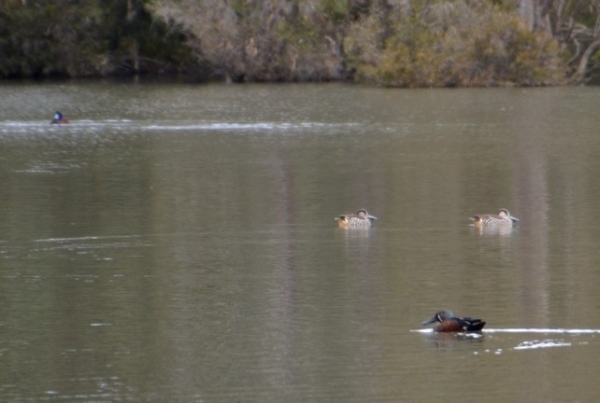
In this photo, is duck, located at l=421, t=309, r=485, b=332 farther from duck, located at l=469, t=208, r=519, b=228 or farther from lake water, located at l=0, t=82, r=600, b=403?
duck, located at l=469, t=208, r=519, b=228

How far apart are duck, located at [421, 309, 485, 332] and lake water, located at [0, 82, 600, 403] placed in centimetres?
10

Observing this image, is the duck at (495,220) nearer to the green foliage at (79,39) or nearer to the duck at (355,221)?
the duck at (355,221)

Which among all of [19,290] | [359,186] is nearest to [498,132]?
[359,186]

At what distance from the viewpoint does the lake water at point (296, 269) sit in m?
10.5

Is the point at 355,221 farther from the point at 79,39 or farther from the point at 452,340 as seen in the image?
the point at 79,39

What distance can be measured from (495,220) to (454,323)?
561 cm

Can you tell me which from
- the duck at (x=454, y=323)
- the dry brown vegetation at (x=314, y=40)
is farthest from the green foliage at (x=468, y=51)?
the duck at (x=454, y=323)

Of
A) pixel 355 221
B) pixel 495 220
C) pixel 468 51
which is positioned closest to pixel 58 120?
pixel 468 51

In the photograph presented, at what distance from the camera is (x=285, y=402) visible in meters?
9.84

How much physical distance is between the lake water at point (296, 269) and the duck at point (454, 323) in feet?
0.33

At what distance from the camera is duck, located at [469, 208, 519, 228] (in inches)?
665

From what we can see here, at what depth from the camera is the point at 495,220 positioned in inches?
666

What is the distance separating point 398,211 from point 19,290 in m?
6.33

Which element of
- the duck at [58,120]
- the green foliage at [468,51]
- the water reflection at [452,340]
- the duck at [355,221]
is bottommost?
the water reflection at [452,340]
